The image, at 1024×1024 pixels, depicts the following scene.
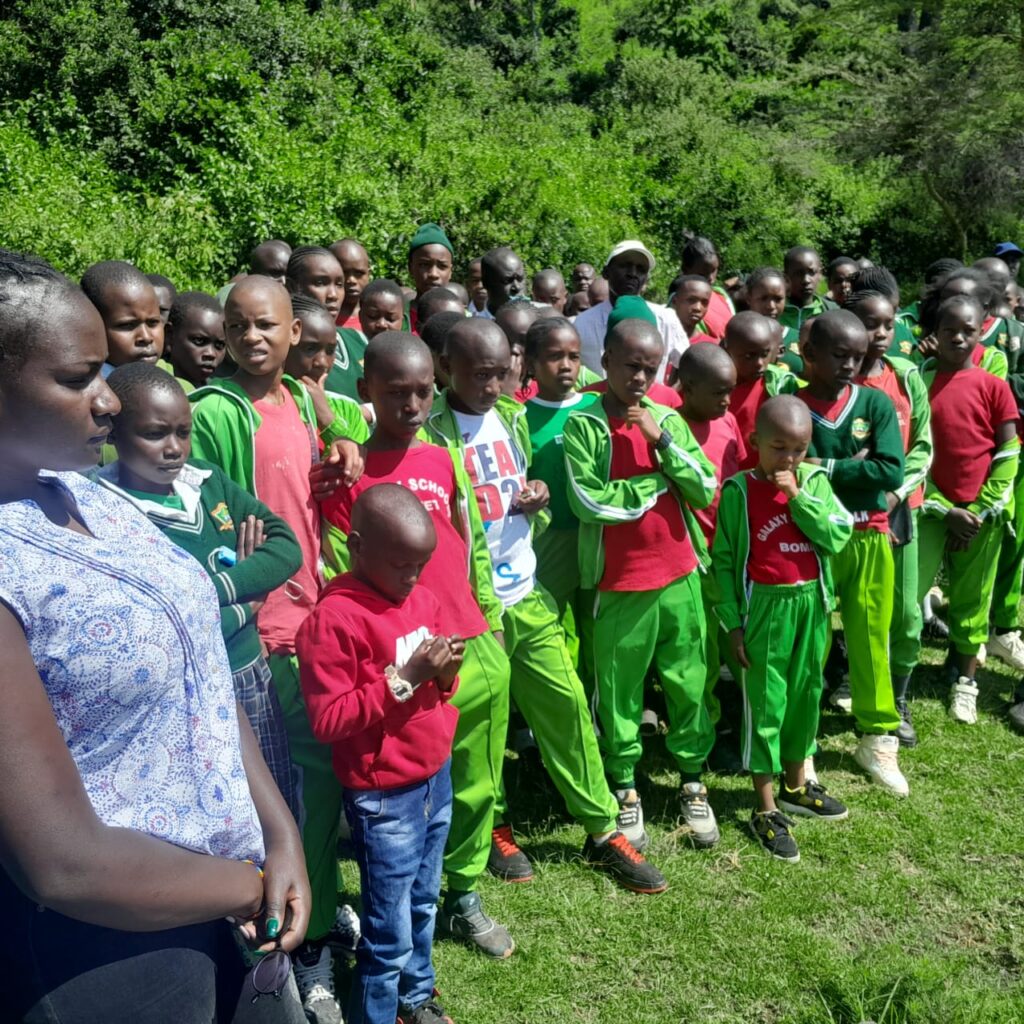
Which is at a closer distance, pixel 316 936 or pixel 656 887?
pixel 316 936

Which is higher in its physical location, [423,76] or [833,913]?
[423,76]

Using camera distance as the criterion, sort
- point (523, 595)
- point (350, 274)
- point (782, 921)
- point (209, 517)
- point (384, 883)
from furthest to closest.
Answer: point (350, 274) → point (523, 595) → point (782, 921) → point (209, 517) → point (384, 883)

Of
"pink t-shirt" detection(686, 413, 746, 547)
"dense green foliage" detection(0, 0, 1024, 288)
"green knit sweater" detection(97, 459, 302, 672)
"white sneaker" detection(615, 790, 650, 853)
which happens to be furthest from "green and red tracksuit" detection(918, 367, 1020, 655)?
"dense green foliage" detection(0, 0, 1024, 288)

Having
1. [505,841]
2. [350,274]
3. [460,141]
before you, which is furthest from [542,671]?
[460,141]

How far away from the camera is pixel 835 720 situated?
522 cm

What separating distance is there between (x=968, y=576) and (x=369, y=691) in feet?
12.8

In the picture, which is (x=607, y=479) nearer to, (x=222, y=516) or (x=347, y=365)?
(x=347, y=365)

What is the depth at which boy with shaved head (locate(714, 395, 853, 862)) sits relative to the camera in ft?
13.2

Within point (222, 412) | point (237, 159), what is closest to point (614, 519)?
point (222, 412)

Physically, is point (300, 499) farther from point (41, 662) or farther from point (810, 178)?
point (810, 178)

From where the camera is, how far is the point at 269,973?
165cm

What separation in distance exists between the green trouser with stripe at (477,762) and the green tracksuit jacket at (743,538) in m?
1.16

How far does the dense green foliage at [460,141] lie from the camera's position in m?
10.7

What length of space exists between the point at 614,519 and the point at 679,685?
733 mm
